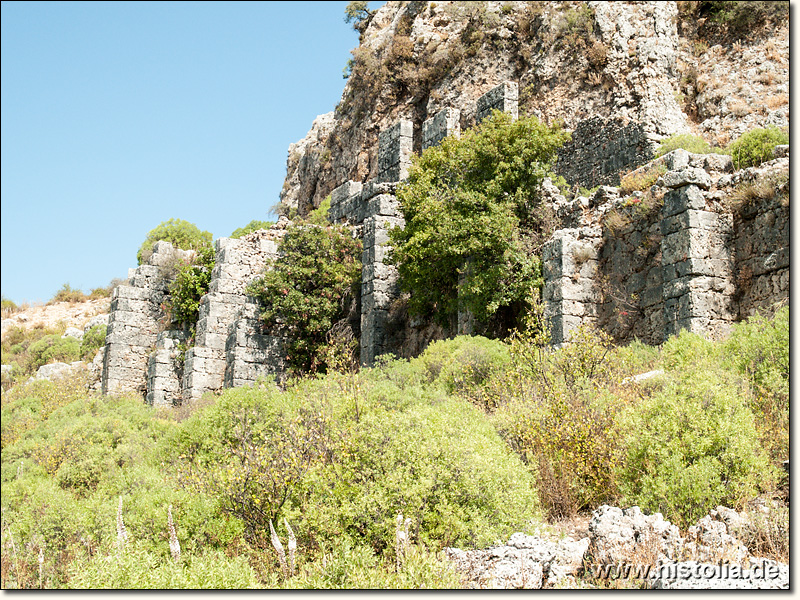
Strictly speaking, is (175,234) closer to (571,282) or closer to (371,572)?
(571,282)

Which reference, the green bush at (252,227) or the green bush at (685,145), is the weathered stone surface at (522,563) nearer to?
the green bush at (685,145)

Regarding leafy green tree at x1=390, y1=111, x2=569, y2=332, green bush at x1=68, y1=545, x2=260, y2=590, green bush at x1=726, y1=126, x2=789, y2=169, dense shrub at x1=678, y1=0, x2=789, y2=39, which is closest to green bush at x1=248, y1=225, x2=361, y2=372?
leafy green tree at x1=390, y1=111, x2=569, y2=332

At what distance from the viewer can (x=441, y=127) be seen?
20469 mm

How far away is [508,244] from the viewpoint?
14391 millimetres

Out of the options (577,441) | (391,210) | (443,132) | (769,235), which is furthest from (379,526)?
(443,132)

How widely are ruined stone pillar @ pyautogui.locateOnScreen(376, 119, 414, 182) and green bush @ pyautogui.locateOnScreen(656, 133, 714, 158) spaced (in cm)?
659

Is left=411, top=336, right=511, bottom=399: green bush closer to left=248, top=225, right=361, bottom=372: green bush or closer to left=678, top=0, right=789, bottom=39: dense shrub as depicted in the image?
left=248, top=225, right=361, bottom=372: green bush

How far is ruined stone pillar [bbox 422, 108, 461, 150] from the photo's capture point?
20328mm

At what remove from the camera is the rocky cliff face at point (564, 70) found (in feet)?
61.6

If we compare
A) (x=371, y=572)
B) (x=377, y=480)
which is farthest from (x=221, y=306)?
(x=371, y=572)

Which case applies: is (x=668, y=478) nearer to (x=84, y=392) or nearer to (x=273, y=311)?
(x=273, y=311)

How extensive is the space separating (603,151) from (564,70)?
4064 millimetres

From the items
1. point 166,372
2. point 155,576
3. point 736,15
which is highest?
point 736,15

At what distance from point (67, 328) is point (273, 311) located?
2015 cm
